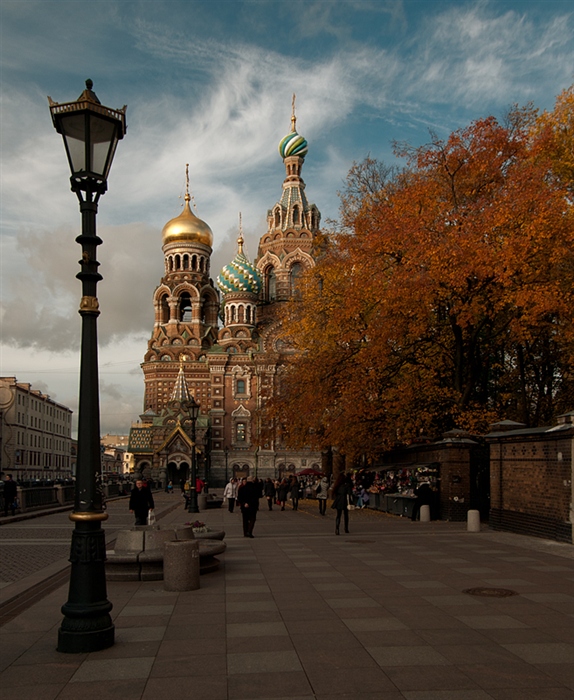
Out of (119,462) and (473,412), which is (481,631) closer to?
(473,412)

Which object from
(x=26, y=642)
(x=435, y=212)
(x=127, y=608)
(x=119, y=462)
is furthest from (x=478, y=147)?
(x=119, y=462)

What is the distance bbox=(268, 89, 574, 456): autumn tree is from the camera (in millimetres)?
21578

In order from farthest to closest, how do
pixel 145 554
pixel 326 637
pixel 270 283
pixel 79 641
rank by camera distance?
pixel 270 283 < pixel 145 554 < pixel 326 637 < pixel 79 641

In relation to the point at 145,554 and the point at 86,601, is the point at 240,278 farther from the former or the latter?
the point at 86,601

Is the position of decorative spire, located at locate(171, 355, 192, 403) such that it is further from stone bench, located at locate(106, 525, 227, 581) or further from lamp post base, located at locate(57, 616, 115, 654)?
lamp post base, located at locate(57, 616, 115, 654)

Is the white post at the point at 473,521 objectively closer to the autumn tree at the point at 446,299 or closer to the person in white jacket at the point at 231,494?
the autumn tree at the point at 446,299

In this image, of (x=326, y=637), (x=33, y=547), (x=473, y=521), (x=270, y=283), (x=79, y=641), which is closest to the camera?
(x=79, y=641)

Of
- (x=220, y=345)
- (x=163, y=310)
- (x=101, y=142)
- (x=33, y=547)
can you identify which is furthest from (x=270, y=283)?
(x=101, y=142)

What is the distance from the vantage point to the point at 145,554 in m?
11.2

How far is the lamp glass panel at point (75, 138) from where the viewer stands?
756cm

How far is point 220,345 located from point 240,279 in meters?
7.73

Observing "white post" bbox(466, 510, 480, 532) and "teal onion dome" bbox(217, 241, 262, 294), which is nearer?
"white post" bbox(466, 510, 480, 532)

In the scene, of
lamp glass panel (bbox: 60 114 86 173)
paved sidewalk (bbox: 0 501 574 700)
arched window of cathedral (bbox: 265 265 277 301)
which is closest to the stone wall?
paved sidewalk (bbox: 0 501 574 700)

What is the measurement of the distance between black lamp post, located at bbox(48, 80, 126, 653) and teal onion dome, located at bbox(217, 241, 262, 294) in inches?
2959
